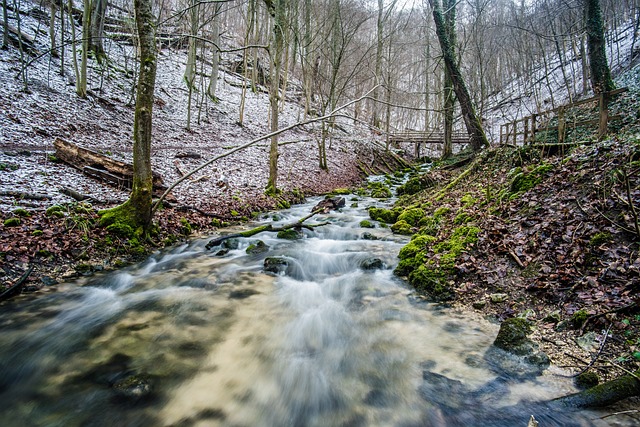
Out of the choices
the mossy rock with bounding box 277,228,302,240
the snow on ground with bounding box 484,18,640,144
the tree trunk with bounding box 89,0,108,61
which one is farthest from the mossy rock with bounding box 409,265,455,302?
the tree trunk with bounding box 89,0,108,61

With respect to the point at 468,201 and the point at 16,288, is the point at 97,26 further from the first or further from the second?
the point at 468,201

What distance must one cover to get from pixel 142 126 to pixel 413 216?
6.44 m

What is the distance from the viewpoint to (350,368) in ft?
11.6

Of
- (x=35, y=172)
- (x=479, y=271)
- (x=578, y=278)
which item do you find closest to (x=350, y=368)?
(x=479, y=271)

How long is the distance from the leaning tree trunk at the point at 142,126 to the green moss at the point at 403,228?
5597 mm

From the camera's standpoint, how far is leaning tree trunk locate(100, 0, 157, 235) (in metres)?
5.48

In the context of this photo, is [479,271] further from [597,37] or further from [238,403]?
[597,37]

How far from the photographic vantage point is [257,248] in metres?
7.21

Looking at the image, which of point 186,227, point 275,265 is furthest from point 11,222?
point 275,265

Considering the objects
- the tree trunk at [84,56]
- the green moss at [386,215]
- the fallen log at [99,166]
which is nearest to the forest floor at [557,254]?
the green moss at [386,215]

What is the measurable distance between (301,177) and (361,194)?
2.86 m

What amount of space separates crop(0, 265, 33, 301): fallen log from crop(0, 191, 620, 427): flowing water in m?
0.17

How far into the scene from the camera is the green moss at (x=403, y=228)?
25.4 feet

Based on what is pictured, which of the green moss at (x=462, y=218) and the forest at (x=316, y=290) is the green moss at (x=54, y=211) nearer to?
the forest at (x=316, y=290)
